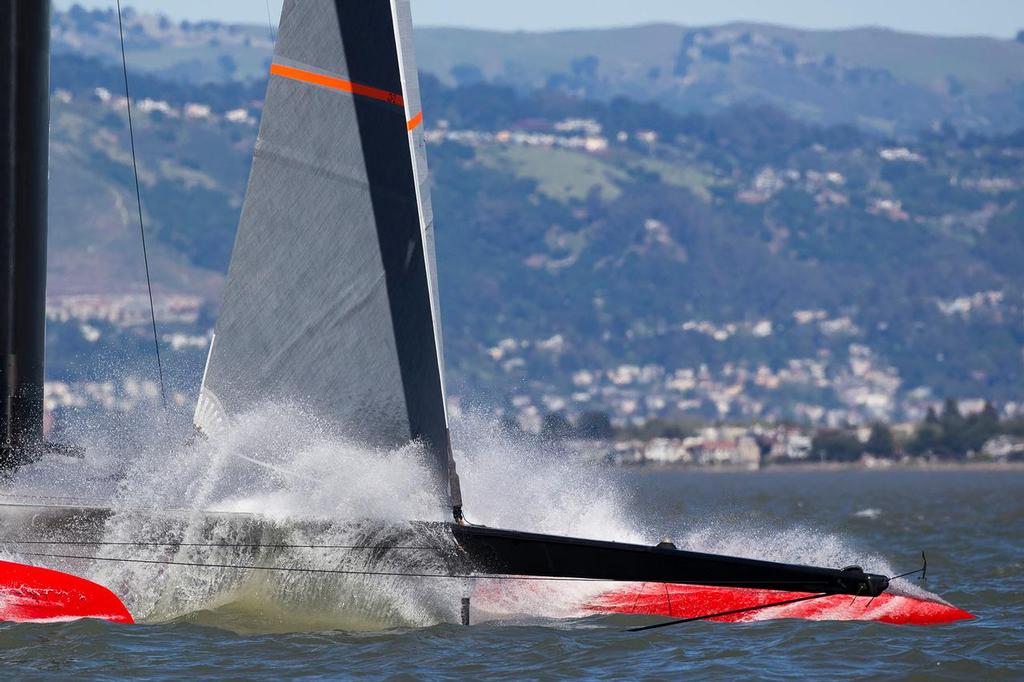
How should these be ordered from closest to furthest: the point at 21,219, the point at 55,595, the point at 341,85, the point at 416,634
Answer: the point at 341,85 → the point at 416,634 → the point at 55,595 → the point at 21,219

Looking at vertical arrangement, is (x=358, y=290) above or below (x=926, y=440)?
below

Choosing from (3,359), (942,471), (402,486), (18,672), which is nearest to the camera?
(18,672)

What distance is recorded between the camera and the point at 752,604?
1221 centimetres

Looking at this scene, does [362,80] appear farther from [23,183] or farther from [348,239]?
[23,183]

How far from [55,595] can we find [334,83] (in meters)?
3.88

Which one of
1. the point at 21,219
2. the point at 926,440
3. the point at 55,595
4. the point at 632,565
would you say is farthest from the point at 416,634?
the point at 926,440

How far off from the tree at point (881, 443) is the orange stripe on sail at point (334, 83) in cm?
11190

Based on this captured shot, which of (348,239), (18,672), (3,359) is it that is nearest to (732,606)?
(348,239)

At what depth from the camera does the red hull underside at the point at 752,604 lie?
12234 millimetres

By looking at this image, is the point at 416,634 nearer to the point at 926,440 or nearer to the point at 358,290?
the point at 358,290

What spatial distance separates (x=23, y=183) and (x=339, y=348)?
10.5 ft

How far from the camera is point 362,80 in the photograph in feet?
38.4

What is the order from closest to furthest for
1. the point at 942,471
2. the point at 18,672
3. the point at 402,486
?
the point at 18,672
the point at 402,486
the point at 942,471

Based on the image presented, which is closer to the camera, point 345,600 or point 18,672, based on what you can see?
point 18,672
